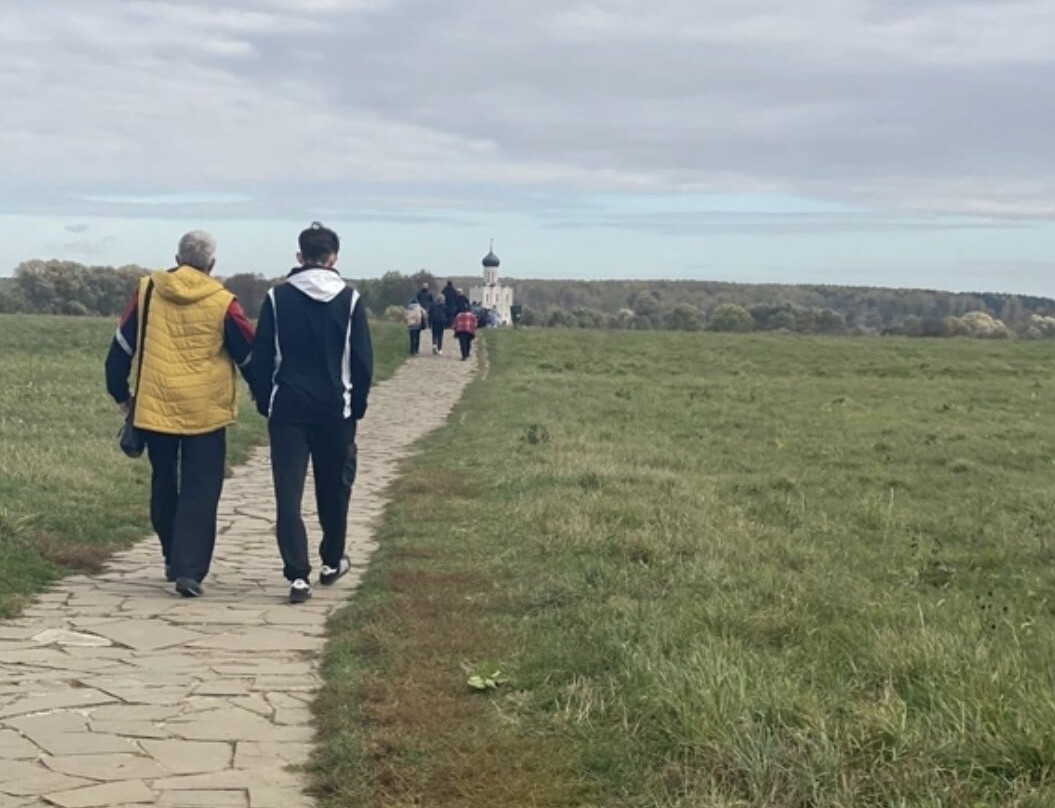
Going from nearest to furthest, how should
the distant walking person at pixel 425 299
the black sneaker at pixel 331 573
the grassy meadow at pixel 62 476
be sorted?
the black sneaker at pixel 331 573 < the grassy meadow at pixel 62 476 < the distant walking person at pixel 425 299

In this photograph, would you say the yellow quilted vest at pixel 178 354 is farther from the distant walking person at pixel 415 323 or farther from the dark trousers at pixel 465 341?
the distant walking person at pixel 415 323

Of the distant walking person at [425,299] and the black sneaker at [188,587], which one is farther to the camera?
the distant walking person at [425,299]

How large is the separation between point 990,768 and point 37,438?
11.9 metres

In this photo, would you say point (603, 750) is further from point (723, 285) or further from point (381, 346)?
point (723, 285)

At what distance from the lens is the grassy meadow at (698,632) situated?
4.70 meters

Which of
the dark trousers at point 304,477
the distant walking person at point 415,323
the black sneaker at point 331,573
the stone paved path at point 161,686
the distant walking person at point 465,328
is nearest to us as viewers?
the stone paved path at point 161,686

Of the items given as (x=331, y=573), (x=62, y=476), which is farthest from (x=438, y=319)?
(x=331, y=573)

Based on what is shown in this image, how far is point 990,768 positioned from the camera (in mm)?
4535

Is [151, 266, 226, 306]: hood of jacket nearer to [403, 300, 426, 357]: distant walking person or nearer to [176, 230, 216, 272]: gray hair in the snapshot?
[176, 230, 216, 272]: gray hair

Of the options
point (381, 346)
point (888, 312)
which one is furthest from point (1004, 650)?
point (888, 312)

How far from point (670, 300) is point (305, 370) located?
10671 cm

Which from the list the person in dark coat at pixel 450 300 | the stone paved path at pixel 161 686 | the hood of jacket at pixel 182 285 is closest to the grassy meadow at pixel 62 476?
the stone paved path at pixel 161 686

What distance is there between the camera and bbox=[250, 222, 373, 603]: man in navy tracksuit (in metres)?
8.02

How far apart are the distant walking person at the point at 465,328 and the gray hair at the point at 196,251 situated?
24.8 metres
